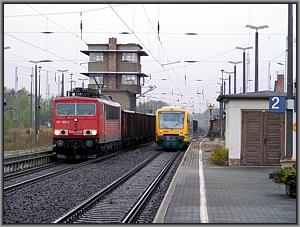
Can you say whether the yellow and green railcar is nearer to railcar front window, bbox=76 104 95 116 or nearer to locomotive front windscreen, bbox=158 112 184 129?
locomotive front windscreen, bbox=158 112 184 129

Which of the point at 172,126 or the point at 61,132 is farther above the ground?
the point at 172,126

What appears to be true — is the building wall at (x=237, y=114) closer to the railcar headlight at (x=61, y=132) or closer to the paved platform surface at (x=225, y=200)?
the paved platform surface at (x=225, y=200)

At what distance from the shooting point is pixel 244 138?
23.5 m

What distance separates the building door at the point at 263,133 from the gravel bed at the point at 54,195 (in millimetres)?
5153

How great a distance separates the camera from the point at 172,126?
38875 millimetres

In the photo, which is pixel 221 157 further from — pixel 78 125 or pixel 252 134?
pixel 78 125

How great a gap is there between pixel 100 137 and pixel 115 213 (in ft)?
51.7

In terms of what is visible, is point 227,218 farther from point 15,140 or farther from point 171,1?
point 15,140

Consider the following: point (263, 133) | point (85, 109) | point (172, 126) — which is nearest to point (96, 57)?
point (172, 126)

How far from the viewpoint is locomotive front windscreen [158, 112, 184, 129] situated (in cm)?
3894

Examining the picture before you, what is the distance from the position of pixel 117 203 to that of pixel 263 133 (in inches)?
407

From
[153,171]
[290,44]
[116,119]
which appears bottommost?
[153,171]

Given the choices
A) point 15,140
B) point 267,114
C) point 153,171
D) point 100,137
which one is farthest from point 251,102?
point 15,140

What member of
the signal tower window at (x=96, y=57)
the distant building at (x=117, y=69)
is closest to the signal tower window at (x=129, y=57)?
the distant building at (x=117, y=69)
